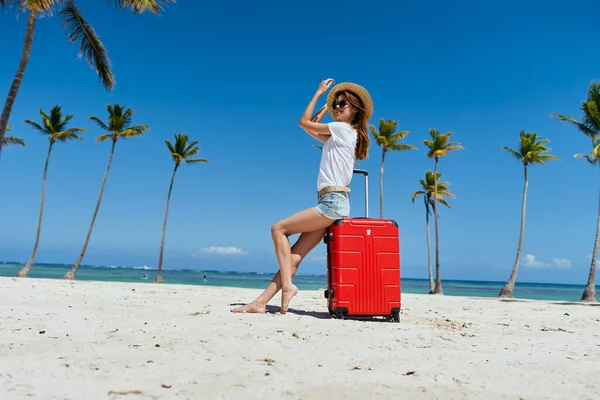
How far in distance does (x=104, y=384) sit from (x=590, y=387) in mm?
→ 2380

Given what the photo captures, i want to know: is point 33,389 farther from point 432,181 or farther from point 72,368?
point 432,181

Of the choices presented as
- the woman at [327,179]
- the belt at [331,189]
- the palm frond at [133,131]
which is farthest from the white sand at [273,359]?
the palm frond at [133,131]

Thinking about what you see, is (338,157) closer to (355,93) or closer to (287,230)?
(355,93)

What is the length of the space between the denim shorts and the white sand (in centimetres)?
101

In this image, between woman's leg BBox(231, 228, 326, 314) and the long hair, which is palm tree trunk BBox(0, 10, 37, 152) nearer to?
woman's leg BBox(231, 228, 326, 314)

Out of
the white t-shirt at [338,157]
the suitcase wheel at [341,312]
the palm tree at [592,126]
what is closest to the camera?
the suitcase wheel at [341,312]

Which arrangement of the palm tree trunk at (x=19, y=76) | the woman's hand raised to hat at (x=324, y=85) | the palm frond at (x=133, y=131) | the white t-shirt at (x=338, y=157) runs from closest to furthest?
the white t-shirt at (x=338, y=157) → the woman's hand raised to hat at (x=324, y=85) → the palm tree trunk at (x=19, y=76) → the palm frond at (x=133, y=131)

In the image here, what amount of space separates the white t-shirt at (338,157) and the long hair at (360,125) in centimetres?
19

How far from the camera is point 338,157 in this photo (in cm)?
436

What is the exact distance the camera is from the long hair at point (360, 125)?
458cm

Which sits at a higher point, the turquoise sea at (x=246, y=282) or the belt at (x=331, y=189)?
the belt at (x=331, y=189)

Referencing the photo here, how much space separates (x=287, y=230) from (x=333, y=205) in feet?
1.66

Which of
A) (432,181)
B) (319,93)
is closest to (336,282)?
(319,93)

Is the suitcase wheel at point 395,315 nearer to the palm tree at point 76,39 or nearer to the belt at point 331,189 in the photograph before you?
the belt at point 331,189
